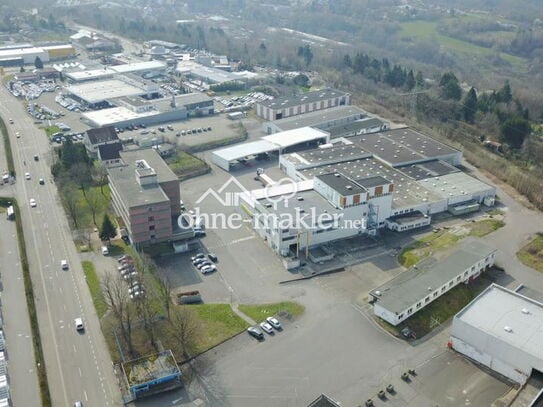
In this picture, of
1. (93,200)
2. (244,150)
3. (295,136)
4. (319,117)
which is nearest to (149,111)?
(244,150)

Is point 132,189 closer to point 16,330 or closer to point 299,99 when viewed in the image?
point 16,330

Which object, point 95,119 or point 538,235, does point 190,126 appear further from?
point 538,235

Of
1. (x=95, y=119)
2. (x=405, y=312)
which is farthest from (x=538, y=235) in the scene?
(x=95, y=119)

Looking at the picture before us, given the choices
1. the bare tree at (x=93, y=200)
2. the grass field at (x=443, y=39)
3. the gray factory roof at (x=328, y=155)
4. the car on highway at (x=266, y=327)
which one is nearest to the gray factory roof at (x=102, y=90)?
the bare tree at (x=93, y=200)

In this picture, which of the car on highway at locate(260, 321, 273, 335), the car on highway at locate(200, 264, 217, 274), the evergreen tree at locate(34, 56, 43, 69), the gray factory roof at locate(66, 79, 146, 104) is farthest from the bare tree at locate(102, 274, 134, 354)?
the evergreen tree at locate(34, 56, 43, 69)

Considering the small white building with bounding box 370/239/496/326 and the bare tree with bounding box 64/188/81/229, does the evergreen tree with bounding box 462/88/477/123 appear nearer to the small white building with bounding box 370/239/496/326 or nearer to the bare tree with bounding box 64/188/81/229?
the small white building with bounding box 370/239/496/326

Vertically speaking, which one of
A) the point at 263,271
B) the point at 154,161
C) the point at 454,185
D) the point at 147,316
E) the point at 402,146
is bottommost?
the point at 263,271

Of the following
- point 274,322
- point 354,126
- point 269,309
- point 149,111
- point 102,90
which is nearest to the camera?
point 274,322
